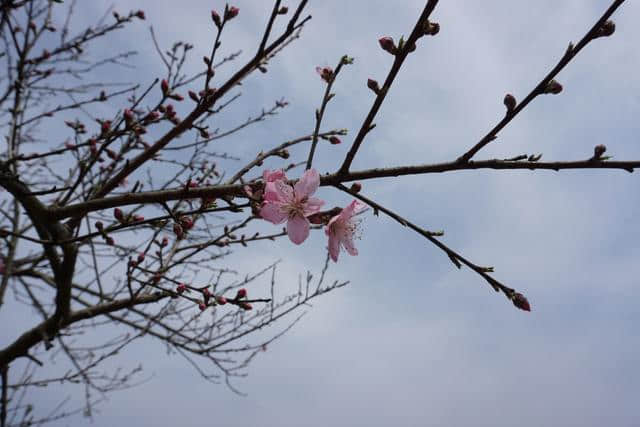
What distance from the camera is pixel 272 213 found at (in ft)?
4.62

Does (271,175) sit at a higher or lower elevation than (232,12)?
lower

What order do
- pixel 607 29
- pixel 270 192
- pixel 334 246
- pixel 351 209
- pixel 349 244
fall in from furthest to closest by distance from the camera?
pixel 349 244
pixel 334 246
pixel 351 209
pixel 270 192
pixel 607 29

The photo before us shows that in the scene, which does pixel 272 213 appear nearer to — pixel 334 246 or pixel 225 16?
pixel 334 246

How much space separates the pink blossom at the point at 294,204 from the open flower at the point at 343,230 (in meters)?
0.09

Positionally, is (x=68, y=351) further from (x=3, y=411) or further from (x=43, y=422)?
(x=3, y=411)

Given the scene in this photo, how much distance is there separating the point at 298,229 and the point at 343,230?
203 millimetres

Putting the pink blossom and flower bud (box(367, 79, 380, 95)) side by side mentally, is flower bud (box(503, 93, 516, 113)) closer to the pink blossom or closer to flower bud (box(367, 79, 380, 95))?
flower bud (box(367, 79, 380, 95))

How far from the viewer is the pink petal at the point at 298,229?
1.59 metres

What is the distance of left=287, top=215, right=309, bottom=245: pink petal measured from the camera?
1.59 meters

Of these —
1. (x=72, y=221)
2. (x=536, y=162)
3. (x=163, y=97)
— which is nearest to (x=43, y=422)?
(x=72, y=221)

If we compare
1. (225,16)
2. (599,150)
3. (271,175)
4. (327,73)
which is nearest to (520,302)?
(599,150)

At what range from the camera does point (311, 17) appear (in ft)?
6.52

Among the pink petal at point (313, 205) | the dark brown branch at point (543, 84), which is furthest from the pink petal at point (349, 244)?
the dark brown branch at point (543, 84)

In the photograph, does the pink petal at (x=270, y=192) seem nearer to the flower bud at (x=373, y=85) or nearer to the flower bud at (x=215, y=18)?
the flower bud at (x=373, y=85)
